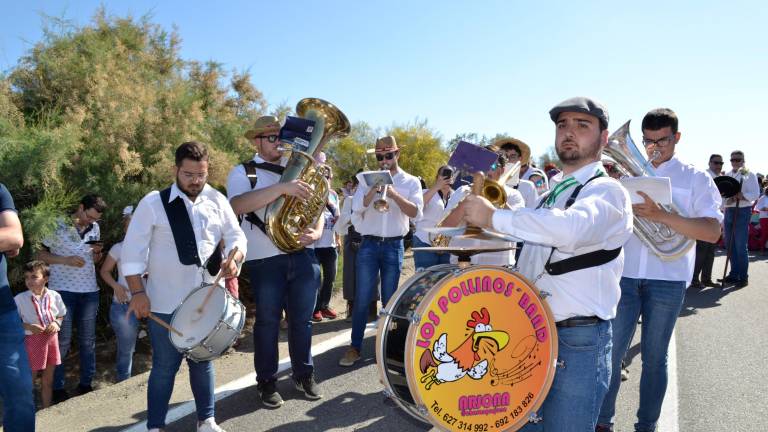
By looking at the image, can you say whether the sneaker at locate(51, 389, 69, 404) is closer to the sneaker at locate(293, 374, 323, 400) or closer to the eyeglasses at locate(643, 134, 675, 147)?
the sneaker at locate(293, 374, 323, 400)

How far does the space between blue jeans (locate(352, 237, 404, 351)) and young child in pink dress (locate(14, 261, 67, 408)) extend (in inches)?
114

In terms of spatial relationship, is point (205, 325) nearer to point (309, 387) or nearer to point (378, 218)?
point (309, 387)

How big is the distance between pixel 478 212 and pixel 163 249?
2373 mm

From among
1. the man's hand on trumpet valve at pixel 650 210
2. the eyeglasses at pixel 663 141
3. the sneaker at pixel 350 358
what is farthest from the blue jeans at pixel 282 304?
the eyeglasses at pixel 663 141

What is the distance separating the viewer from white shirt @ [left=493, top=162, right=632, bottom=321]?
2.14 meters

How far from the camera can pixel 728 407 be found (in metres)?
4.53

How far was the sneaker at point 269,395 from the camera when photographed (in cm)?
445

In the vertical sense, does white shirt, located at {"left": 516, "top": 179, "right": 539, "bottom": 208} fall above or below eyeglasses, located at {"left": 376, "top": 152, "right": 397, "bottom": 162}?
below

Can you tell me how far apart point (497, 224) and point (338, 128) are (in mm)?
2863

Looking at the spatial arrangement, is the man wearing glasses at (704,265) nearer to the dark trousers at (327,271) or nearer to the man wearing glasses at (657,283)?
the dark trousers at (327,271)

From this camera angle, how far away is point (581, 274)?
2459 millimetres

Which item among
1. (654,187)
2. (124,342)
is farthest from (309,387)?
(654,187)

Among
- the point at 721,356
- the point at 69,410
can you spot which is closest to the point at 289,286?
the point at 69,410

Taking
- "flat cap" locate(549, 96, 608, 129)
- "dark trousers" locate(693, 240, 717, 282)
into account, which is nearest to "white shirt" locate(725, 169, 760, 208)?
"dark trousers" locate(693, 240, 717, 282)
